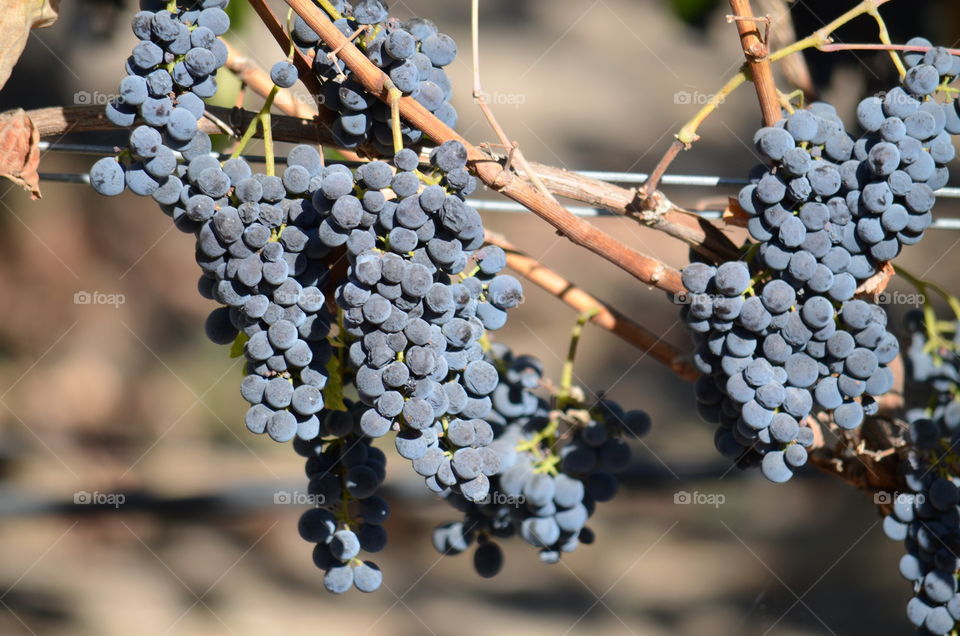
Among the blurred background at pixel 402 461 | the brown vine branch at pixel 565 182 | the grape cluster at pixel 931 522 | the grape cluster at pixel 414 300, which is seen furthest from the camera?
the blurred background at pixel 402 461

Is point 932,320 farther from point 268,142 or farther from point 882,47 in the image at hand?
point 268,142

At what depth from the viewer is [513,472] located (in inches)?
35.7

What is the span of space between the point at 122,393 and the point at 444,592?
3.01ft

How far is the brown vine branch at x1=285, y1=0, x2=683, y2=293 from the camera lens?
63cm

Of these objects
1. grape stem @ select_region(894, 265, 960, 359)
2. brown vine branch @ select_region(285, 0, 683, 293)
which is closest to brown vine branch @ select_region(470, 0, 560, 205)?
brown vine branch @ select_region(285, 0, 683, 293)

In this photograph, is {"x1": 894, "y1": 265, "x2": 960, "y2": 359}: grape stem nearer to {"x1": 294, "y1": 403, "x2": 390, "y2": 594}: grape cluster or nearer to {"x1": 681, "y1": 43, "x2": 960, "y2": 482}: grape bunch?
{"x1": 681, "y1": 43, "x2": 960, "y2": 482}: grape bunch

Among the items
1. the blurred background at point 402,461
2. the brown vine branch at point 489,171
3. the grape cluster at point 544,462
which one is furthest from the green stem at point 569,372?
the blurred background at point 402,461

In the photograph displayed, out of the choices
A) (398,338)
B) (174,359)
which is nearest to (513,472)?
(398,338)

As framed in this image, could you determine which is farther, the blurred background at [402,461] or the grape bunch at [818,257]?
the blurred background at [402,461]

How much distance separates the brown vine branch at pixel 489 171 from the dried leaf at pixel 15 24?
0.77 ft

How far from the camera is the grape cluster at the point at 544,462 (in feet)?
2.97

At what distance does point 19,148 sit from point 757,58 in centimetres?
61

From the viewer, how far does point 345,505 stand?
816mm

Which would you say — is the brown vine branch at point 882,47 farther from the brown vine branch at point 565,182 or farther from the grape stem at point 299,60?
the grape stem at point 299,60
